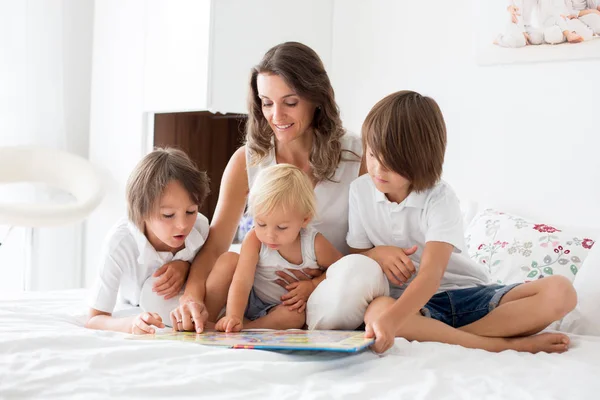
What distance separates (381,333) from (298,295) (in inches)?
13.7

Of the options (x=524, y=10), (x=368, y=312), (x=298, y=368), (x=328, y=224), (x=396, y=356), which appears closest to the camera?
(x=298, y=368)

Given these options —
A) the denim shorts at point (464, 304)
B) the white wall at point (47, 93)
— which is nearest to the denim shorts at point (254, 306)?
the denim shorts at point (464, 304)

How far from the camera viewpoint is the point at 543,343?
1.55m

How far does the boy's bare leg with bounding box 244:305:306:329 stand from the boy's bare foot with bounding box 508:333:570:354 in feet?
1.47

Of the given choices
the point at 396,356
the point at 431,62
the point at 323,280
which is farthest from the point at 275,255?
the point at 431,62

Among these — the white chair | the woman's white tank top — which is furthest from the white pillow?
the white chair

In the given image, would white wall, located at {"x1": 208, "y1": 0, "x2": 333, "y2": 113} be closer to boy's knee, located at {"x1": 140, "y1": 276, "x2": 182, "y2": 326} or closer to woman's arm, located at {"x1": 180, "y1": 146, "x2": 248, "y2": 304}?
woman's arm, located at {"x1": 180, "y1": 146, "x2": 248, "y2": 304}

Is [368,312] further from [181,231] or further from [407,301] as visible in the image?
[181,231]

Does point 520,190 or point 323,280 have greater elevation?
point 520,190

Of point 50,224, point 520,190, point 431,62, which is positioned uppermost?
point 431,62

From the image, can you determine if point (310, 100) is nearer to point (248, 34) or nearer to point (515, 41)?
point (515, 41)

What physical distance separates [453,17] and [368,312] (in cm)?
150

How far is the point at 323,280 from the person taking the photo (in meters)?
1.65

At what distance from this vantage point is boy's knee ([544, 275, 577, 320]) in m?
1.55
